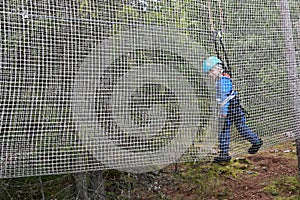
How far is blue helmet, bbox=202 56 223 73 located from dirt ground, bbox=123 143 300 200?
102 cm

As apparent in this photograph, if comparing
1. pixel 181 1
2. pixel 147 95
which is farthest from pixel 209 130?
pixel 181 1

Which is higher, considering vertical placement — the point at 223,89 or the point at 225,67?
the point at 225,67

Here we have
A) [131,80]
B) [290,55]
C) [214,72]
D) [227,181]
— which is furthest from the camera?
[227,181]

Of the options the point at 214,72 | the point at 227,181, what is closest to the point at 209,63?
the point at 214,72

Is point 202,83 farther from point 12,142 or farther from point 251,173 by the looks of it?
point 251,173

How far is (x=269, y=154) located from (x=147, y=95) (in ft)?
6.47

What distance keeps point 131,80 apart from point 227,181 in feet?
5.24

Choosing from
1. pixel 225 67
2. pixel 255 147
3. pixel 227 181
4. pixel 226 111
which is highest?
pixel 225 67

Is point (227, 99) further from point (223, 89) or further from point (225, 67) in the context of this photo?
point (225, 67)

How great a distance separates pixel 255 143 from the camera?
1.70 metres

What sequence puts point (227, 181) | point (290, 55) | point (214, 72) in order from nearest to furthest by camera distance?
1. point (214, 72)
2. point (290, 55)
3. point (227, 181)

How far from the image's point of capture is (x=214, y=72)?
1.62 meters

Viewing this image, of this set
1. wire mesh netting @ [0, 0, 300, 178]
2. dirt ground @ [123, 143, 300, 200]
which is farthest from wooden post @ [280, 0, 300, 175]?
dirt ground @ [123, 143, 300, 200]

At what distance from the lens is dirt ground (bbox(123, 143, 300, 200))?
2.35 meters
